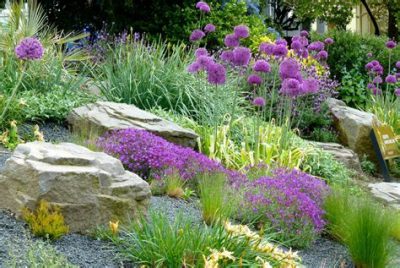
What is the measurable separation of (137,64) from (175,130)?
1925 millimetres

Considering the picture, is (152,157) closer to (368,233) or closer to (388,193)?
(368,233)

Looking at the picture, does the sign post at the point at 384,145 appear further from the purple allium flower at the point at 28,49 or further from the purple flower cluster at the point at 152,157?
the purple allium flower at the point at 28,49

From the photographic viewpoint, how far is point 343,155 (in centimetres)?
900

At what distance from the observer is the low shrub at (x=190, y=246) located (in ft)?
12.7

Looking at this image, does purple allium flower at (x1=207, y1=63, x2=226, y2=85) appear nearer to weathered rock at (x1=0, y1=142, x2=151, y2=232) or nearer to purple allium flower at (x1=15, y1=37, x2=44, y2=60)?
purple allium flower at (x1=15, y1=37, x2=44, y2=60)

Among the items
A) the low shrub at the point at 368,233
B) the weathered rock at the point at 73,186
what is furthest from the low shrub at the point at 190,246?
the low shrub at the point at 368,233

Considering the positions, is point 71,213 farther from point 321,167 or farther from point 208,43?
point 208,43

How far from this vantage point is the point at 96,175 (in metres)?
4.30

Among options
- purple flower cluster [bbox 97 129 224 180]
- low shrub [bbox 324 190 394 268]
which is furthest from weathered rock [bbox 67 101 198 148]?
low shrub [bbox 324 190 394 268]

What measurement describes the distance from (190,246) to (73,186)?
80cm

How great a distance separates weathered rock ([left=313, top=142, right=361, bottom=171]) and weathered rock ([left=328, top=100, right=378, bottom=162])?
69 cm

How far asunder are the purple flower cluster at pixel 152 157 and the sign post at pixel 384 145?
142 inches

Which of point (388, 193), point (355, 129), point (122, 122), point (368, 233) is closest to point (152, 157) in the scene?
point (122, 122)

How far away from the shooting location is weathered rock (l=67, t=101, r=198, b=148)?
6.78m
